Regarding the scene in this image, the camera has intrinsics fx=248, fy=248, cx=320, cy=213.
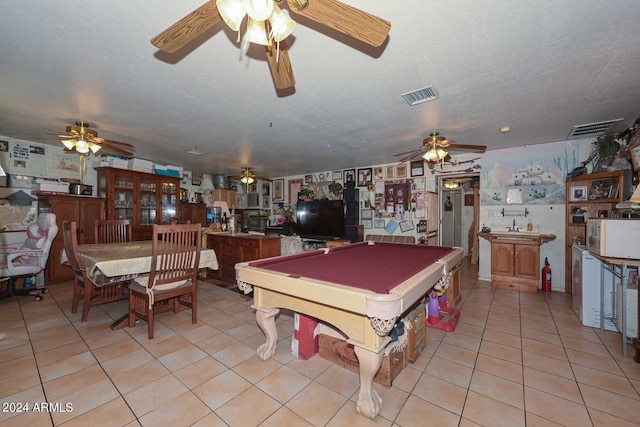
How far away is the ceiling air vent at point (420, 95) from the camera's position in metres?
2.35

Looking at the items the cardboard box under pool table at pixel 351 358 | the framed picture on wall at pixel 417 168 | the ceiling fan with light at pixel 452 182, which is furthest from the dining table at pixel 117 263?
the ceiling fan with light at pixel 452 182

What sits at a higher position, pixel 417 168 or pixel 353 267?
pixel 417 168

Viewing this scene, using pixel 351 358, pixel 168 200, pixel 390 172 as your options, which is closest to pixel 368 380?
pixel 351 358

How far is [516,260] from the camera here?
402cm

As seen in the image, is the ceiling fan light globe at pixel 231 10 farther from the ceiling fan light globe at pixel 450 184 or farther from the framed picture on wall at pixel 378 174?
the ceiling fan light globe at pixel 450 184

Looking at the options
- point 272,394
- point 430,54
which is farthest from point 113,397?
point 430,54

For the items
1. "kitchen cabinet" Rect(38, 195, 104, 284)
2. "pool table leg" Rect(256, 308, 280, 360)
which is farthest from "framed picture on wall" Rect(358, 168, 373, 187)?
"kitchen cabinet" Rect(38, 195, 104, 284)

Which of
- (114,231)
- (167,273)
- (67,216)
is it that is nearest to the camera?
(167,273)

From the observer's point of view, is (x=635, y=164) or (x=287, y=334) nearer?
(x=287, y=334)

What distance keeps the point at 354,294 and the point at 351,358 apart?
92 centimetres

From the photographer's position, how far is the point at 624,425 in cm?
142

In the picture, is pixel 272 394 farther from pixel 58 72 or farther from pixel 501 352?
pixel 58 72

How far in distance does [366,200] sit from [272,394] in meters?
4.74

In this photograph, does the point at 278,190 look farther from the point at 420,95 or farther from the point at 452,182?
the point at 420,95
